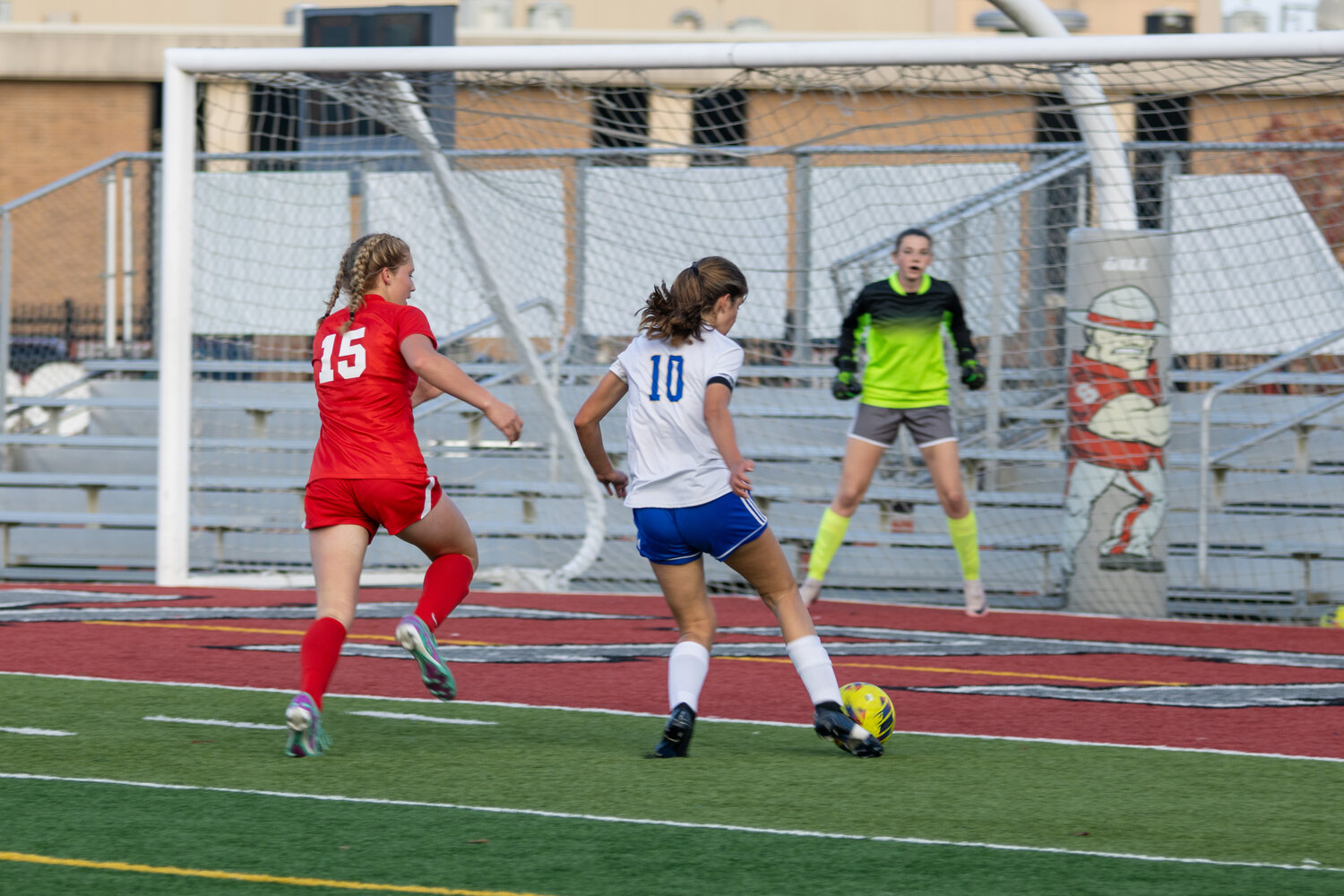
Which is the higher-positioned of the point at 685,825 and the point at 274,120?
the point at 274,120

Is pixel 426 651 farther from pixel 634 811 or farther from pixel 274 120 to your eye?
pixel 274 120

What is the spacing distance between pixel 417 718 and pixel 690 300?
2131 mm

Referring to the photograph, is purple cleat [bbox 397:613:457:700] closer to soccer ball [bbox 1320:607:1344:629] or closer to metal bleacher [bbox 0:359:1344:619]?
metal bleacher [bbox 0:359:1344:619]

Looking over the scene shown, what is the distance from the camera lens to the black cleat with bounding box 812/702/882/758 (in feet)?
18.9

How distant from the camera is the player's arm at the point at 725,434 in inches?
219

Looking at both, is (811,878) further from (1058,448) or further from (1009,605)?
(1058,448)

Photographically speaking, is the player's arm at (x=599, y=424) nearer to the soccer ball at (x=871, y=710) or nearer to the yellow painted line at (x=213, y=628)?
the soccer ball at (x=871, y=710)

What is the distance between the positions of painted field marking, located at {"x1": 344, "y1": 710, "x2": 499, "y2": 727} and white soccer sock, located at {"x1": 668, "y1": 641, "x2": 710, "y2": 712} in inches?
40.5

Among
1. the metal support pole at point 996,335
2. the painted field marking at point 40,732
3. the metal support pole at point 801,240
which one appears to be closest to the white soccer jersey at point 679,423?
the painted field marking at point 40,732

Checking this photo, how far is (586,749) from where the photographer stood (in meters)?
6.02

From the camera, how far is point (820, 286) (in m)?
13.8

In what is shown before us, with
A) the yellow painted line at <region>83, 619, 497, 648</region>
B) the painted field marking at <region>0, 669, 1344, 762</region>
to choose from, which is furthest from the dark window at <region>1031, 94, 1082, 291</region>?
the painted field marking at <region>0, 669, 1344, 762</region>

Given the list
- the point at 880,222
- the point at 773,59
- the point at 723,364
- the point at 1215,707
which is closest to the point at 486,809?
the point at 723,364

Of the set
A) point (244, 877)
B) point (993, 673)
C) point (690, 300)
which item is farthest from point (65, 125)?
point (244, 877)
